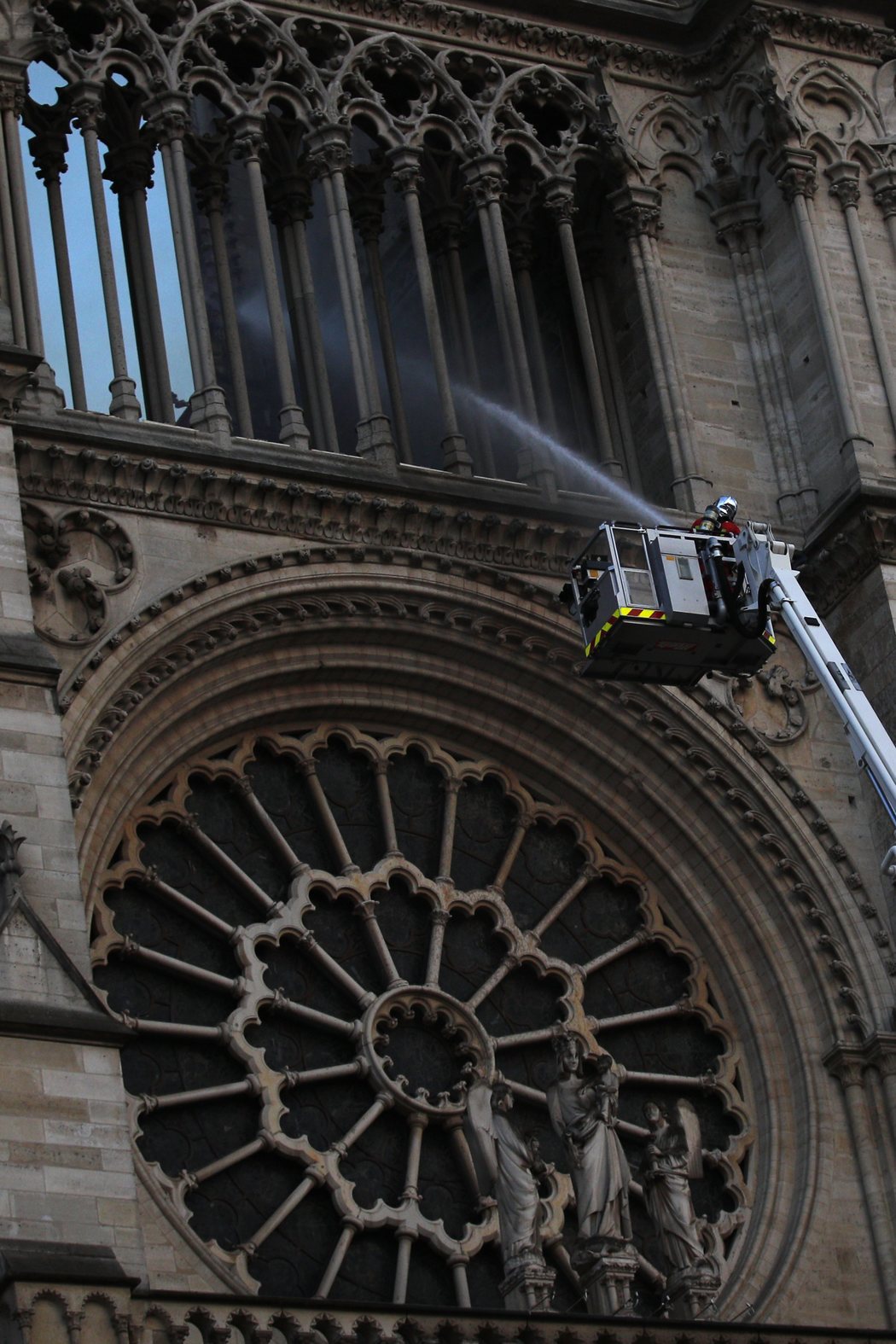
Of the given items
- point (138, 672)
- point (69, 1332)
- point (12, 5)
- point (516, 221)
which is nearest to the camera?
point (69, 1332)

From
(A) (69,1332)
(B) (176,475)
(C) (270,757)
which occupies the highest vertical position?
(B) (176,475)

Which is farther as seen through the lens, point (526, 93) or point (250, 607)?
point (526, 93)

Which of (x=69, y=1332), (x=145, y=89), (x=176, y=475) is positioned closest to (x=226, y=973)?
(x=176, y=475)

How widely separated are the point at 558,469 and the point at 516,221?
88.1 inches

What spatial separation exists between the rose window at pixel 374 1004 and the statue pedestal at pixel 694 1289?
91 cm

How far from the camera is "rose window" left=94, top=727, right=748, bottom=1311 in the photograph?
20250mm

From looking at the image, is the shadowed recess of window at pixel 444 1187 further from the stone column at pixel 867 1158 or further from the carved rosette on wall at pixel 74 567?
the carved rosette on wall at pixel 74 567

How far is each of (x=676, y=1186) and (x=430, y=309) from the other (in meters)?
7.11

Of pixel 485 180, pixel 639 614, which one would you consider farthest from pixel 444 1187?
pixel 485 180

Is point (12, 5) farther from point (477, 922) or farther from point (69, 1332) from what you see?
point (69, 1332)

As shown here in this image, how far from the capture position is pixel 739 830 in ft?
74.1

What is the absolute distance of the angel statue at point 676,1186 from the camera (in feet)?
63.6

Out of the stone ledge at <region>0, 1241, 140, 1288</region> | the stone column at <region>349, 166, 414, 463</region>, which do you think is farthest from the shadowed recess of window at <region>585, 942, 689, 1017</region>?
the stone ledge at <region>0, 1241, 140, 1288</region>

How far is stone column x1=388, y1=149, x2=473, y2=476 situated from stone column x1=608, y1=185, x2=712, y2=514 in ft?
5.07
